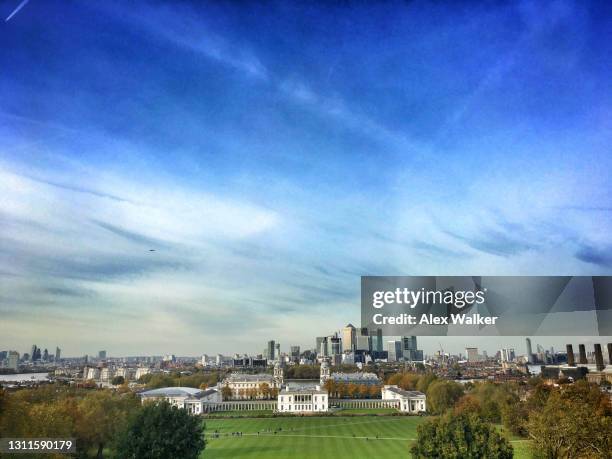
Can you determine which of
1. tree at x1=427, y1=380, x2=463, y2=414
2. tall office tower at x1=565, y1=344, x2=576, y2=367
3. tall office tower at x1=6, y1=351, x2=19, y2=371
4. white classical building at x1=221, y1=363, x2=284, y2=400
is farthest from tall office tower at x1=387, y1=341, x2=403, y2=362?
tall office tower at x1=6, y1=351, x2=19, y2=371

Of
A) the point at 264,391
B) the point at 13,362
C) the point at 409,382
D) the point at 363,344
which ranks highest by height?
the point at 363,344

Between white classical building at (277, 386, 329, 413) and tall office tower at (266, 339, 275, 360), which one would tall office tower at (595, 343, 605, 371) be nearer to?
white classical building at (277, 386, 329, 413)

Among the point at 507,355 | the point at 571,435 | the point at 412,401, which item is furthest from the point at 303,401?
the point at 507,355

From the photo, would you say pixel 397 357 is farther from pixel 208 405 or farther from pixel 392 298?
pixel 392 298

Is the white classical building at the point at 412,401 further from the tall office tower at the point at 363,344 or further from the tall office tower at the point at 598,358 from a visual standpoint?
the tall office tower at the point at 363,344

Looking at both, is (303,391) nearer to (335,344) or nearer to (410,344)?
(335,344)

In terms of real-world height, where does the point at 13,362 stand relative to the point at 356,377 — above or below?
above

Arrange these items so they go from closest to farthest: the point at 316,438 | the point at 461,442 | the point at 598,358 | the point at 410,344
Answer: the point at 461,442
the point at 316,438
the point at 598,358
the point at 410,344

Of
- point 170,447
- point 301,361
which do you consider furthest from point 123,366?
point 170,447
